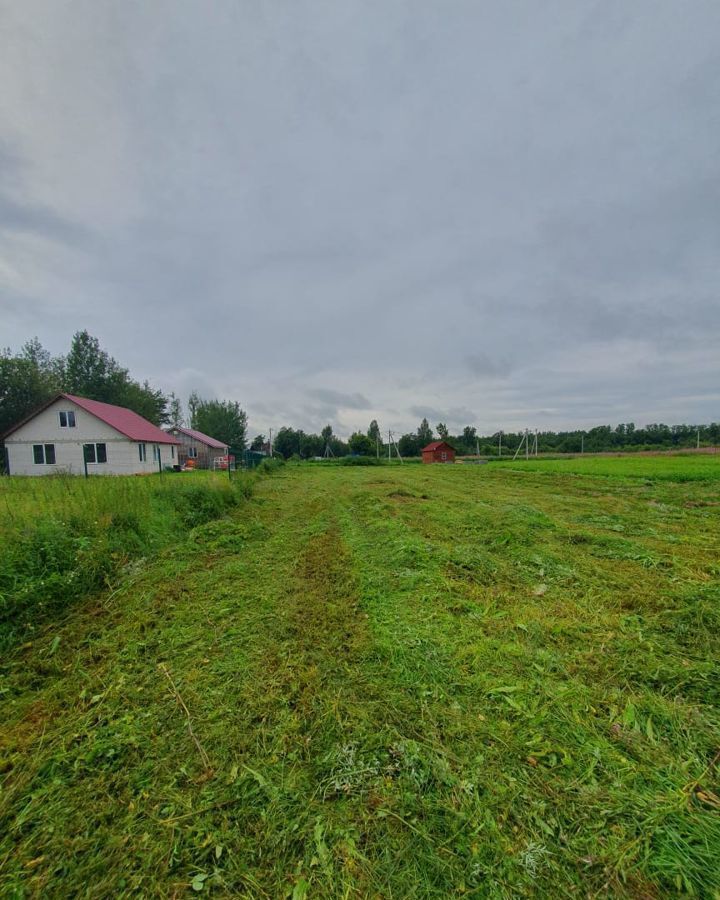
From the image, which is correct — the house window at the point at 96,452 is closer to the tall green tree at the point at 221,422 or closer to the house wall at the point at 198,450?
the house wall at the point at 198,450

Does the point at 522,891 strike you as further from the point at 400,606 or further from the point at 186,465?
the point at 186,465

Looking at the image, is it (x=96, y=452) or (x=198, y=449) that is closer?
(x=96, y=452)

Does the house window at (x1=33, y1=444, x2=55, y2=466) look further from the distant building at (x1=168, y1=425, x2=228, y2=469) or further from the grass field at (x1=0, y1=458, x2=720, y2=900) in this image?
the grass field at (x1=0, y1=458, x2=720, y2=900)

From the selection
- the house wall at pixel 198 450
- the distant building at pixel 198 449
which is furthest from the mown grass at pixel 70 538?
the house wall at pixel 198 450

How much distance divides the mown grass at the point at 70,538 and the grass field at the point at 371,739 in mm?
296

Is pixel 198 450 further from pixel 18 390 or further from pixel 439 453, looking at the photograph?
pixel 439 453

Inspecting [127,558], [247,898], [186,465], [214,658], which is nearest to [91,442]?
[186,465]

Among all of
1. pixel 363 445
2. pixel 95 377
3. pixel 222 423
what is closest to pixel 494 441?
pixel 363 445

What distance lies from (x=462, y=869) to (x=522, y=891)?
224mm

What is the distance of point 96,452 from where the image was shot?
20.4m

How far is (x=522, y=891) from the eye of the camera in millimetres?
1376

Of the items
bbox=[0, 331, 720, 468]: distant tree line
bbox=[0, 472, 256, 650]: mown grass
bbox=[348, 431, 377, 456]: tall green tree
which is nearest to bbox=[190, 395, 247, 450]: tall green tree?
bbox=[0, 331, 720, 468]: distant tree line

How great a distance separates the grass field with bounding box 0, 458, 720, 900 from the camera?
1.47 metres

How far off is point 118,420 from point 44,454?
160 inches
